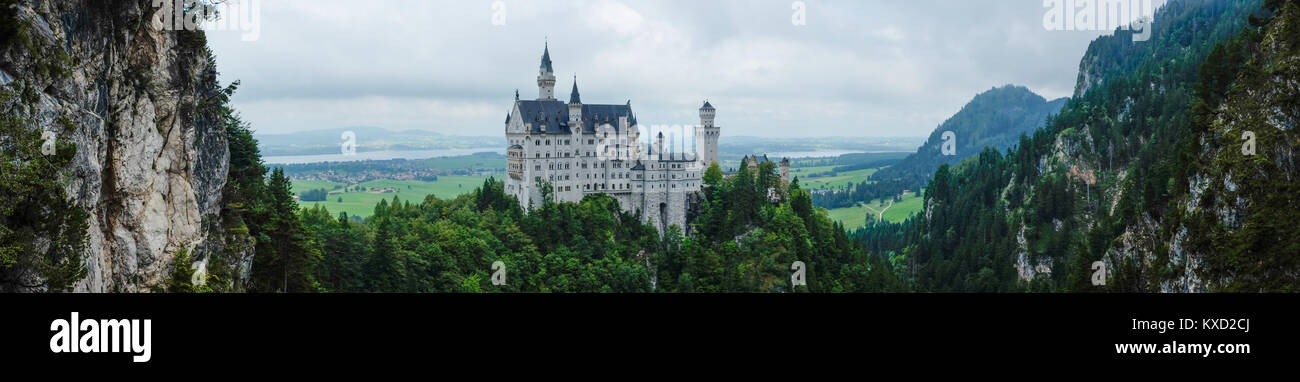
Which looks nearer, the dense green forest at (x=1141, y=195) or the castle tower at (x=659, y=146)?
the dense green forest at (x=1141, y=195)

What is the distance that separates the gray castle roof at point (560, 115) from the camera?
10756 centimetres

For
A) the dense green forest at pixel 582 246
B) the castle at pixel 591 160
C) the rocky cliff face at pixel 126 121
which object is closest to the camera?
the rocky cliff face at pixel 126 121

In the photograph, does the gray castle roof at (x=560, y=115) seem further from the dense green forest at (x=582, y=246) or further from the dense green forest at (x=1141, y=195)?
the dense green forest at (x=1141, y=195)

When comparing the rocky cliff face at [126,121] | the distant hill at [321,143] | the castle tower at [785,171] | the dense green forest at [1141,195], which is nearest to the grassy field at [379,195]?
the distant hill at [321,143]

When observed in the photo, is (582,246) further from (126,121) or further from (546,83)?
(126,121)

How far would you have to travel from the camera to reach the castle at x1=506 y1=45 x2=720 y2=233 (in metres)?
107

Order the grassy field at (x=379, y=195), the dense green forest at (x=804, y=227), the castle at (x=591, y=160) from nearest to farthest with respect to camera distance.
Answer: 1. the dense green forest at (x=804, y=227)
2. the castle at (x=591, y=160)
3. the grassy field at (x=379, y=195)

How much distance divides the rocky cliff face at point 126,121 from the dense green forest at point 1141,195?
68.9 m

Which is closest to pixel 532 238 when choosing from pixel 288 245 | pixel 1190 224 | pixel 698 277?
pixel 698 277

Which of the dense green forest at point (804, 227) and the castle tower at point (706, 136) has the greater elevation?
the castle tower at point (706, 136)

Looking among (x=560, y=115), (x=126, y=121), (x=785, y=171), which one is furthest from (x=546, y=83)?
(x=126, y=121)

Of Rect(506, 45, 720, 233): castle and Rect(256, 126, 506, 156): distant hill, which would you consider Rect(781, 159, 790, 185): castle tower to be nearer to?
Rect(506, 45, 720, 233): castle
